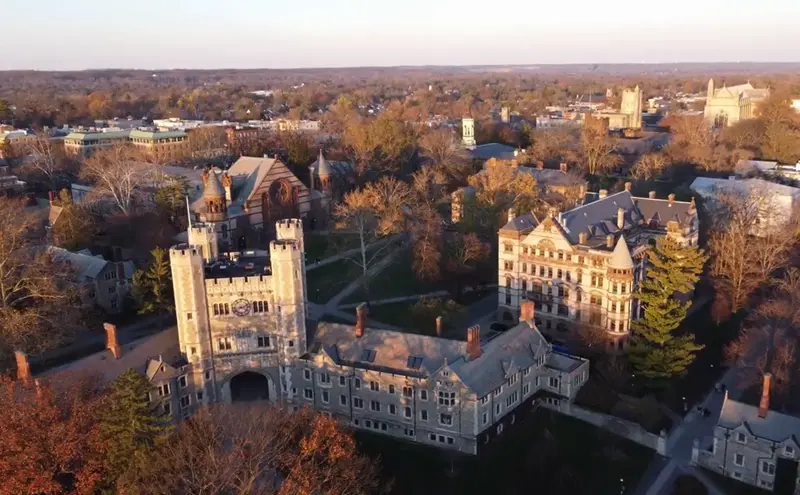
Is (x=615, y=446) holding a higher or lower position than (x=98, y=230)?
lower

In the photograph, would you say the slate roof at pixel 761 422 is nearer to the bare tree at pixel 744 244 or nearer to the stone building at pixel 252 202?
the bare tree at pixel 744 244

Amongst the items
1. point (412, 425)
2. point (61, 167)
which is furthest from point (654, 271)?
point (61, 167)

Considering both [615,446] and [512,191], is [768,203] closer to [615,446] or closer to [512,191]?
[512,191]

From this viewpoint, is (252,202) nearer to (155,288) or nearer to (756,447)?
(155,288)

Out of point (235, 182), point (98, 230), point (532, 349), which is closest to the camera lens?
point (532, 349)

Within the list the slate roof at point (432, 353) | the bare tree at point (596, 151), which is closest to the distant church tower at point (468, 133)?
the bare tree at point (596, 151)

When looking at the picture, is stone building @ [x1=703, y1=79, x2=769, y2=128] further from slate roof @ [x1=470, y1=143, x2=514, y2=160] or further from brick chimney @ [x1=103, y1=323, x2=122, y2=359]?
brick chimney @ [x1=103, y1=323, x2=122, y2=359]
